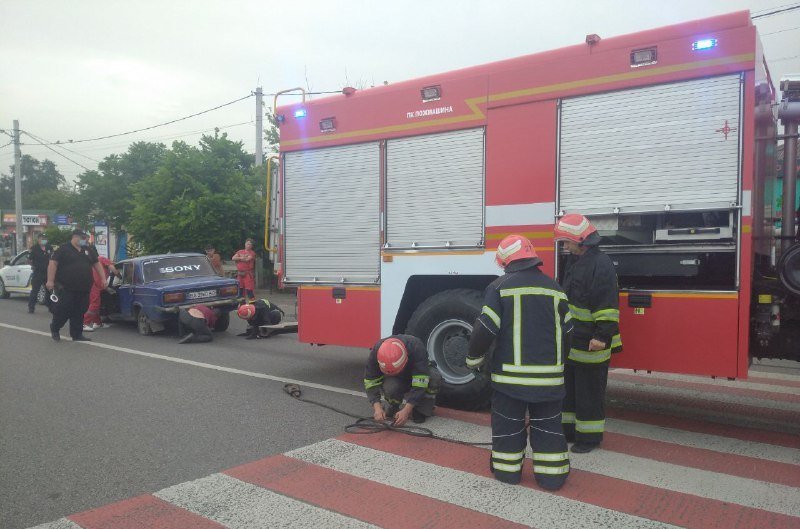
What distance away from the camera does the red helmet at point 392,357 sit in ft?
16.7

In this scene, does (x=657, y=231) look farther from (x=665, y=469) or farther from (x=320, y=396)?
(x=320, y=396)

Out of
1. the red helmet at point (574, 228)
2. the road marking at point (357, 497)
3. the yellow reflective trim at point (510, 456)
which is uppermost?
the red helmet at point (574, 228)

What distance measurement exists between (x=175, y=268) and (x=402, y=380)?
7805 mm

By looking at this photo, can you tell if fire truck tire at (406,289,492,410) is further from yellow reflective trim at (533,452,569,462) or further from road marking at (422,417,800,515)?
yellow reflective trim at (533,452,569,462)

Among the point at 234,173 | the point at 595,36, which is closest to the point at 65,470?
the point at 595,36

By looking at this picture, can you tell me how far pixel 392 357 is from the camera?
200 inches

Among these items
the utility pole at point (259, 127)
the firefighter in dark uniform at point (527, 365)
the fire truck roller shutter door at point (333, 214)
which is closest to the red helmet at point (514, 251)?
the firefighter in dark uniform at point (527, 365)

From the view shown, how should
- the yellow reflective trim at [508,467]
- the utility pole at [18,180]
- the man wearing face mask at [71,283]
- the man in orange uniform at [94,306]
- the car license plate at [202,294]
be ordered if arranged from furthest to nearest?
1. the utility pole at [18,180]
2. the man in orange uniform at [94,306]
3. the car license plate at [202,294]
4. the man wearing face mask at [71,283]
5. the yellow reflective trim at [508,467]

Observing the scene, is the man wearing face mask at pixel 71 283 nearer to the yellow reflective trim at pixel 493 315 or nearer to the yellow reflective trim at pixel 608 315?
the yellow reflective trim at pixel 493 315

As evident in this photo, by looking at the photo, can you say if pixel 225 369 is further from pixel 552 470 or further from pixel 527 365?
pixel 552 470

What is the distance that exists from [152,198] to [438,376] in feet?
48.9

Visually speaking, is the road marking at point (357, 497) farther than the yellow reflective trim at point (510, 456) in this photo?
No

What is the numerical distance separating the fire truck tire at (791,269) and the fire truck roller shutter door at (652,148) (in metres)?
0.62

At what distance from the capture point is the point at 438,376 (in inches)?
212
